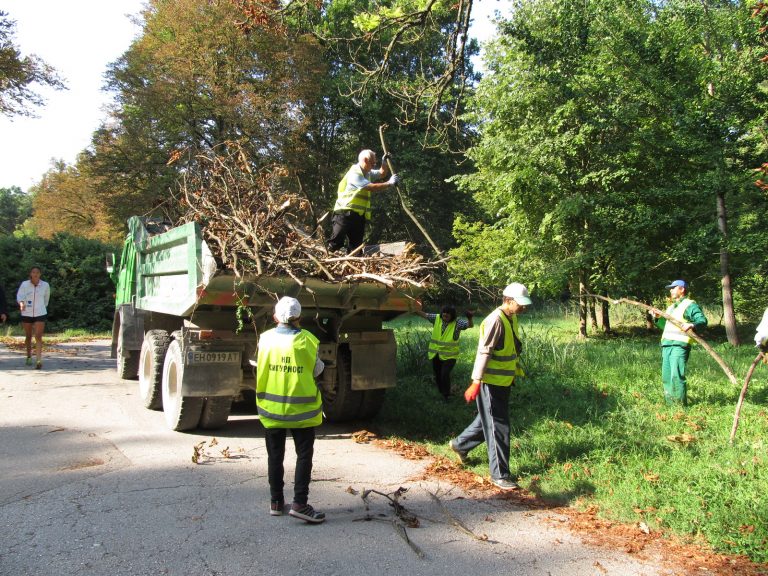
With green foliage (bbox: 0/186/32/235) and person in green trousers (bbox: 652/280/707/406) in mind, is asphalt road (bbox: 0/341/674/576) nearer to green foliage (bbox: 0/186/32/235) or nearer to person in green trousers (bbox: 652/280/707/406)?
person in green trousers (bbox: 652/280/707/406)

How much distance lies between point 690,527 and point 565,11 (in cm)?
1195

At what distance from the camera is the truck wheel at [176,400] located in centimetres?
636

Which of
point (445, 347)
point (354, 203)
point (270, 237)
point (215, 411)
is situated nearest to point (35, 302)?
point (215, 411)

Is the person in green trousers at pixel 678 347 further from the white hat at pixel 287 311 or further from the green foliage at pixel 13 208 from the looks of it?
the green foliage at pixel 13 208

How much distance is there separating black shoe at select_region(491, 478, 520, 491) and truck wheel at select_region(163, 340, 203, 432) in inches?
123

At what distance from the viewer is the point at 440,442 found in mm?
6570

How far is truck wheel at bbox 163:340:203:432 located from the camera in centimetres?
636

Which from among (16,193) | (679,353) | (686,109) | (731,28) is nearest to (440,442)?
(679,353)

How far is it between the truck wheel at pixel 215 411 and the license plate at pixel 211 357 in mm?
419

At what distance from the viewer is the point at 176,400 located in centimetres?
652

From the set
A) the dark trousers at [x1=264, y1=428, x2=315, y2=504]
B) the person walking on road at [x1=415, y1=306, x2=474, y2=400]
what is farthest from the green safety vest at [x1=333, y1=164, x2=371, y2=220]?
the dark trousers at [x1=264, y1=428, x2=315, y2=504]

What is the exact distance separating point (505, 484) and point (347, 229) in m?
3.47

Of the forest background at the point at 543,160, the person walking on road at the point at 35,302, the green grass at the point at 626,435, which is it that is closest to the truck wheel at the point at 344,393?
the green grass at the point at 626,435

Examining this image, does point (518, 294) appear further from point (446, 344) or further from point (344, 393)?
point (446, 344)
